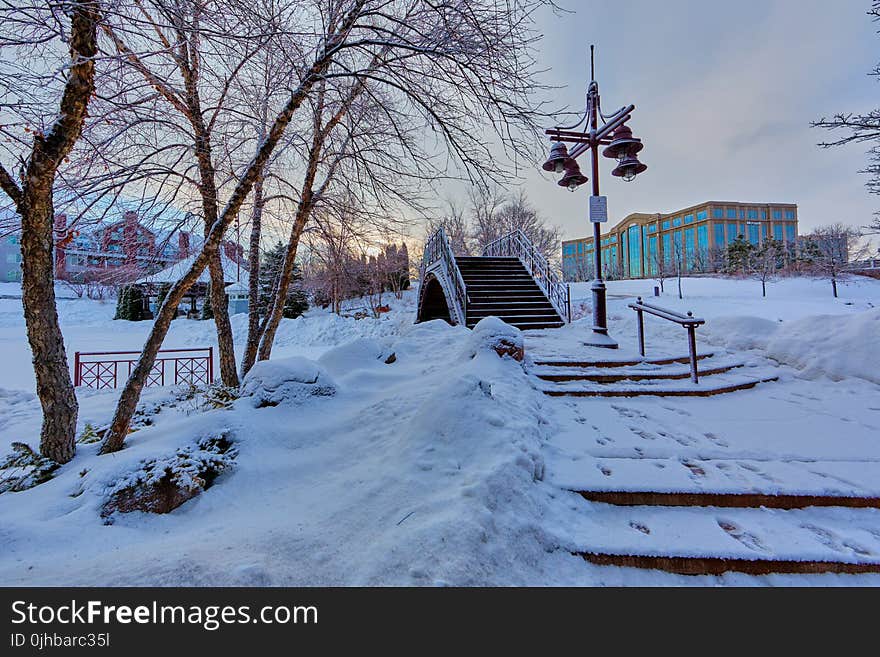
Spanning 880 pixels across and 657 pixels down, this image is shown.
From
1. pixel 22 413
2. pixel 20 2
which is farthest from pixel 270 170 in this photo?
pixel 22 413

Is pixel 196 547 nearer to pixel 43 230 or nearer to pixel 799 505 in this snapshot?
pixel 43 230

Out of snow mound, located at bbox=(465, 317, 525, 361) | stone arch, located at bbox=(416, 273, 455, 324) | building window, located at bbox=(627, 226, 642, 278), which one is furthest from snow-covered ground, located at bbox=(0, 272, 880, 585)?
building window, located at bbox=(627, 226, 642, 278)

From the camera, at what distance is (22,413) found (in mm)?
6984

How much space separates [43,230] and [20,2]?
185 cm

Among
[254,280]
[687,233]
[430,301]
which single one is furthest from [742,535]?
[687,233]

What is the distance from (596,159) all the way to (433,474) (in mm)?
7198

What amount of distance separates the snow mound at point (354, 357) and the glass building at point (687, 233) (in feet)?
165

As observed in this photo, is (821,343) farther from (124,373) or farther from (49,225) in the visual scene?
(124,373)

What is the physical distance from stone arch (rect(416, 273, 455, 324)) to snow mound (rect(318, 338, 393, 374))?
781cm

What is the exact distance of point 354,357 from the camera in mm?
5992

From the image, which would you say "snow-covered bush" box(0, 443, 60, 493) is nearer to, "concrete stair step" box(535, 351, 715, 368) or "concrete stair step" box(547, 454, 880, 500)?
"concrete stair step" box(547, 454, 880, 500)

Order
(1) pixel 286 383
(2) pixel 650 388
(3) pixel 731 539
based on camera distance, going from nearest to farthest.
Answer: (3) pixel 731 539, (1) pixel 286 383, (2) pixel 650 388

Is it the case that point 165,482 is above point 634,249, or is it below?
below

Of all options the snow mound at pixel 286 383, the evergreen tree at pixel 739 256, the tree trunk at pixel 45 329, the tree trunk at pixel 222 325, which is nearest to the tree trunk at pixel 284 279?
the tree trunk at pixel 222 325
